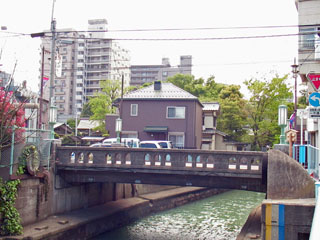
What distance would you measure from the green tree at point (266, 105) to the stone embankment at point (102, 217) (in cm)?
1159

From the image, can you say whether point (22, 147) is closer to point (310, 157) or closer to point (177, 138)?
point (310, 157)

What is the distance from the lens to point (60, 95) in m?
84.1

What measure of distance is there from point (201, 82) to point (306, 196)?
48323 millimetres

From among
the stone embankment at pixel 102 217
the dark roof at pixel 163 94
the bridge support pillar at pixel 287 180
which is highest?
the dark roof at pixel 163 94

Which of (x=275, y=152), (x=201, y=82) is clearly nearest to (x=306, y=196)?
(x=275, y=152)

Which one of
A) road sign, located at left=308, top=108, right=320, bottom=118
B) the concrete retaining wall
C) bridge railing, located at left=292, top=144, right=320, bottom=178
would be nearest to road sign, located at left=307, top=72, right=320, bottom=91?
Result: road sign, located at left=308, top=108, right=320, bottom=118

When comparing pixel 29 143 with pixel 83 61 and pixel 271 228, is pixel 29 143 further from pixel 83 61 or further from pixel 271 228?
pixel 83 61

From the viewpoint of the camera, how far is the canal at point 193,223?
62.3 feet

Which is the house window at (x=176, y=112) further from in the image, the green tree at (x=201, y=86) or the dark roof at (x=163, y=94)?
the green tree at (x=201, y=86)

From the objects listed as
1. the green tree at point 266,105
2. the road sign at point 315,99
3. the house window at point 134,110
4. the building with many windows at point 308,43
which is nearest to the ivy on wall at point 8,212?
the road sign at point 315,99

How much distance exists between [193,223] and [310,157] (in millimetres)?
10205

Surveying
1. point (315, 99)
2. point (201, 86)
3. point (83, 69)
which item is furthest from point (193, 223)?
point (83, 69)

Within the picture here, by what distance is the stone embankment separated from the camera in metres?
15.4

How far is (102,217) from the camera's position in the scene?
19.0 meters
